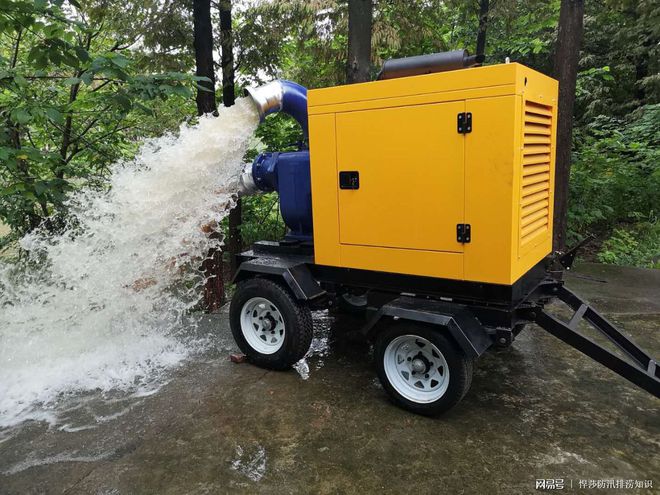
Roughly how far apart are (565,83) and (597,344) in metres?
4.68

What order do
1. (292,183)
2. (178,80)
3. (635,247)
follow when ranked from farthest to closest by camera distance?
(635,247) → (178,80) → (292,183)

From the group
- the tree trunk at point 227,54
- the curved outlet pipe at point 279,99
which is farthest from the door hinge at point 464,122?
the tree trunk at point 227,54

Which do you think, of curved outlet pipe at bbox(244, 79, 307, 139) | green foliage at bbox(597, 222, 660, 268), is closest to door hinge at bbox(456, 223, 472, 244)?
curved outlet pipe at bbox(244, 79, 307, 139)

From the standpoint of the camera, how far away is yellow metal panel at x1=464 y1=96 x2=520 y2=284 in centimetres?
305

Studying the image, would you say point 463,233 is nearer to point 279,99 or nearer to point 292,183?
point 292,183

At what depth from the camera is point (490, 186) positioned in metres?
3.17

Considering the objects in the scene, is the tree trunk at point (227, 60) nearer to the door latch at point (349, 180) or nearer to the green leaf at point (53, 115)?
the green leaf at point (53, 115)

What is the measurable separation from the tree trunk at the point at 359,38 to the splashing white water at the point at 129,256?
5.94 feet

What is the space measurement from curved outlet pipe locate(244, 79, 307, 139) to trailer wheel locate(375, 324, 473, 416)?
231cm

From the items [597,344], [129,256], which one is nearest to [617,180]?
[597,344]

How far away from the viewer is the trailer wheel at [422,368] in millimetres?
3320

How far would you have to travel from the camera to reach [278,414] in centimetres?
357

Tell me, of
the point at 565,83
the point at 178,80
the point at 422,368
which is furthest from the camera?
the point at 565,83

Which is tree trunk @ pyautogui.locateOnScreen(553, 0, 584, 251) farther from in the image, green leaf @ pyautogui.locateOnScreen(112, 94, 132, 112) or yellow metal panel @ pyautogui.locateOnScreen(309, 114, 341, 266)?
green leaf @ pyautogui.locateOnScreen(112, 94, 132, 112)
